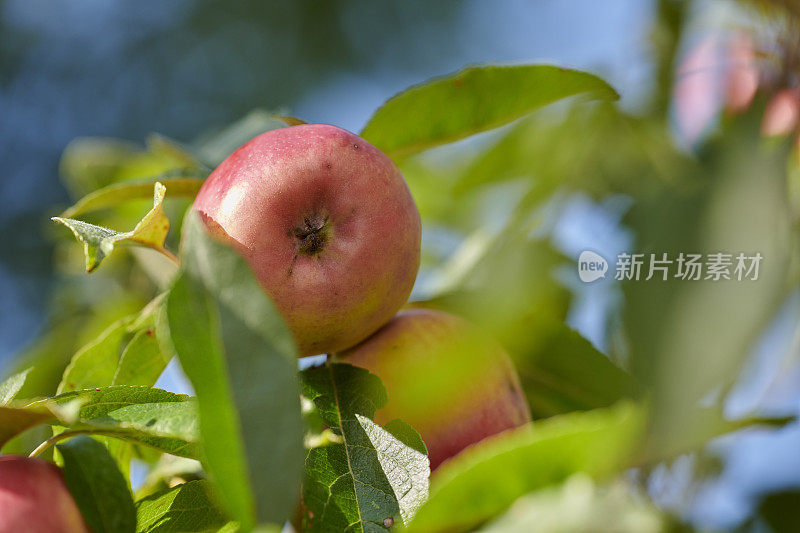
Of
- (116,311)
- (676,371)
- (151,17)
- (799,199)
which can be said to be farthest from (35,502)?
(151,17)

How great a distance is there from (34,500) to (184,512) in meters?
0.07

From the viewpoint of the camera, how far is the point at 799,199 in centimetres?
69

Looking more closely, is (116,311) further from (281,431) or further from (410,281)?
(281,431)

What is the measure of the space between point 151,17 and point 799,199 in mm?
5730

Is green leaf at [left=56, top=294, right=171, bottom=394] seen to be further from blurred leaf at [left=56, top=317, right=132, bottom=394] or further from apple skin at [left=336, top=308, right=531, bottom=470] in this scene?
apple skin at [left=336, top=308, right=531, bottom=470]

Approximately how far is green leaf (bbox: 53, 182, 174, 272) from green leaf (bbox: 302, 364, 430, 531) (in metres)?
0.14

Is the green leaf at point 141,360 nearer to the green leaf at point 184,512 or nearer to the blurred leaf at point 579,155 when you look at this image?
the green leaf at point 184,512

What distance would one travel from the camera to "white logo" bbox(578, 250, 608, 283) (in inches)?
21.1

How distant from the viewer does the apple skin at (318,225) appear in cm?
43

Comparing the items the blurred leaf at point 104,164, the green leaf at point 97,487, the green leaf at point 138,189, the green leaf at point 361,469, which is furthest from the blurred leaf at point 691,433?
the blurred leaf at point 104,164

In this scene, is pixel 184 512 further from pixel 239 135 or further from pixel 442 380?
pixel 239 135

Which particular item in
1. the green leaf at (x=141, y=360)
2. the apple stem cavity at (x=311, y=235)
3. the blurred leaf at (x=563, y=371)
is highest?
the apple stem cavity at (x=311, y=235)

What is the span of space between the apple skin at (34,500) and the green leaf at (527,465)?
17 centimetres

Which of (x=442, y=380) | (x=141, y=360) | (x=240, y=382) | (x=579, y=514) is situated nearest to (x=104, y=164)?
(x=141, y=360)
